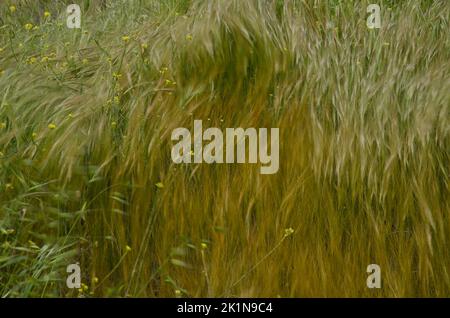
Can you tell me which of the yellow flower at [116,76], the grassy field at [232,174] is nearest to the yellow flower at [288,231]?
the grassy field at [232,174]

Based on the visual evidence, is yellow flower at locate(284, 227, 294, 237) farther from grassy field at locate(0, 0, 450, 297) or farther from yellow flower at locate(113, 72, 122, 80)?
yellow flower at locate(113, 72, 122, 80)

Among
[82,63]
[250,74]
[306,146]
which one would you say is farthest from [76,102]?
[306,146]

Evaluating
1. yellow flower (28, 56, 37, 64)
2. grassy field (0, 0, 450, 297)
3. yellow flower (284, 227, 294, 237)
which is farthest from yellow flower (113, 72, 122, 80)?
yellow flower (284, 227, 294, 237)

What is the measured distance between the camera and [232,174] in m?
3.78

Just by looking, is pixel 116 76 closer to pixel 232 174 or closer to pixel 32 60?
pixel 32 60

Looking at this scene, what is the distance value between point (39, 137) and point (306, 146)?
4.01 feet

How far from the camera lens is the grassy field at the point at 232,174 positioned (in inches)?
139

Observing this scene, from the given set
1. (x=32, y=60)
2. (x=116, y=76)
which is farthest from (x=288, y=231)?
(x=32, y=60)

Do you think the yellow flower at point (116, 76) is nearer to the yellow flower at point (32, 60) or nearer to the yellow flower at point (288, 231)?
the yellow flower at point (32, 60)

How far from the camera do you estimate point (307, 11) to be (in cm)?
459

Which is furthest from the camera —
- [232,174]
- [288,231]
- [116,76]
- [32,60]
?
[32,60]
